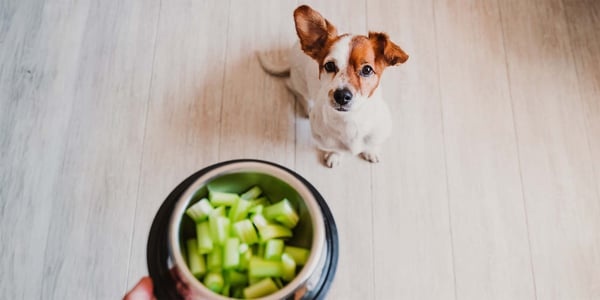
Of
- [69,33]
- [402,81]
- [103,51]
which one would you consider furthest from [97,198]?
[402,81]

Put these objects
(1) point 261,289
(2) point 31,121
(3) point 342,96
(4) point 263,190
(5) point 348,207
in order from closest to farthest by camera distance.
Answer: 1. (1) point 261,289
2. (4) point 263,190
3. (3) point 342,96
4. (5) point 348,207
5. (2) point 31,121

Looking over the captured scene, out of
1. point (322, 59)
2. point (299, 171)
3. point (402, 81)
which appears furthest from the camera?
point (402, 81)

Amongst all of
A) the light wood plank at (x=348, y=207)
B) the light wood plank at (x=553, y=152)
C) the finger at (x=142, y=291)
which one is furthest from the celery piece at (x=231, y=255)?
the light wood plank at (x=553, y=152)

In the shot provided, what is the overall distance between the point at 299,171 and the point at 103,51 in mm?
960

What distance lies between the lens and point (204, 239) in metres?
0.86

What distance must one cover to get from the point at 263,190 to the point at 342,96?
0.38 meters

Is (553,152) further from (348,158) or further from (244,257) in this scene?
(244,257)

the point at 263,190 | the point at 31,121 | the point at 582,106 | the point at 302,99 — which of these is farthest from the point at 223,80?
the point at 582,106

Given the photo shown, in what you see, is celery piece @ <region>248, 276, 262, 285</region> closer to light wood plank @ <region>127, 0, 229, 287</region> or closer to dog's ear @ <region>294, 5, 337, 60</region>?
dog's ear @ <region>294, 5, 337, 60</region>

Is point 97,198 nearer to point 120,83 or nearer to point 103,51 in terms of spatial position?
point 120,83

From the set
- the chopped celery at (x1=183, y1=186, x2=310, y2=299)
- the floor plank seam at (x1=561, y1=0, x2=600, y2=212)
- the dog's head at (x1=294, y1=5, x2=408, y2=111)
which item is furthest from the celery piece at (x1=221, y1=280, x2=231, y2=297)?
the floor plank seam at (x1=561, y1=0, x2=600, y2=212)

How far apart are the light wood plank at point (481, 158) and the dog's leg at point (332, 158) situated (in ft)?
1.37

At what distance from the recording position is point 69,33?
1.83 metres

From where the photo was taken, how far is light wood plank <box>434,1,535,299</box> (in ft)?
5.06
